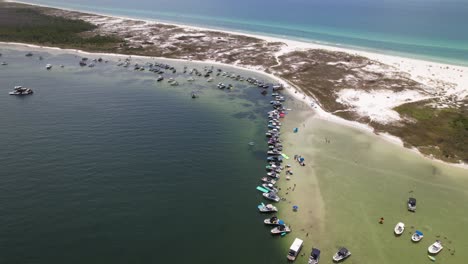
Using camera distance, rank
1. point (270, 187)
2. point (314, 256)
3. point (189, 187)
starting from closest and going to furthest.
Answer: point (314, 256) < point (189, 187) < point (270, 187)

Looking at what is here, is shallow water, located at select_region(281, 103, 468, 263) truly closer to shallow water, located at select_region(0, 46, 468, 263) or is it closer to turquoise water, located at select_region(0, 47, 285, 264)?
shallow water, located at select_region(0, 46, 468, 263)

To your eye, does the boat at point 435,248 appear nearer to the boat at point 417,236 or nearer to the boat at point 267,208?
the boat at point 417,236

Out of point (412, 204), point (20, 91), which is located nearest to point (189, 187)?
point (412, 204)

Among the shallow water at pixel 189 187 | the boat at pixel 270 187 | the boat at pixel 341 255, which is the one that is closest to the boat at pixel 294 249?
the shallow water at pixel 189 187

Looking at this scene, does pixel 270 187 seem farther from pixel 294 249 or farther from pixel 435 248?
pixel 435 248

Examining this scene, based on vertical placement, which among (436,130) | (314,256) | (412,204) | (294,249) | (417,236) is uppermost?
(436,130)

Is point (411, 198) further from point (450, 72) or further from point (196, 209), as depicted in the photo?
point (450, 72)

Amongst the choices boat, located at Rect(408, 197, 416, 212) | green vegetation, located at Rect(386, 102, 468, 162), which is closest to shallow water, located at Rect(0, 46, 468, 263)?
boat, located at Rect(408, 197, 416, 212)
